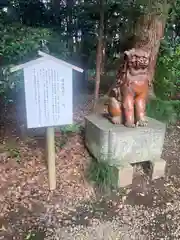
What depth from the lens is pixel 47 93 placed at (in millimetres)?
2404

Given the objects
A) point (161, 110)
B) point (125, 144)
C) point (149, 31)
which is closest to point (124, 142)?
point (125, 144)

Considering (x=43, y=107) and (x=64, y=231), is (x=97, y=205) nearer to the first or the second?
(x=64, y=231)

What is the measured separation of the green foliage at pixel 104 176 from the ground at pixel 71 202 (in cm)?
9

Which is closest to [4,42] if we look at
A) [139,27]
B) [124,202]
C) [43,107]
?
[43,107]

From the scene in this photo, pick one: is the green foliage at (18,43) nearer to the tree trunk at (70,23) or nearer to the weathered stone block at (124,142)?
the weathered stone block at (124,142)

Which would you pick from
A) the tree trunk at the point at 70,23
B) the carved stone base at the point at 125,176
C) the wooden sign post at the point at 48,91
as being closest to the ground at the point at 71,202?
the carved stone base at the point at 125,176

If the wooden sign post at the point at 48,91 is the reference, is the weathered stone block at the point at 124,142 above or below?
below

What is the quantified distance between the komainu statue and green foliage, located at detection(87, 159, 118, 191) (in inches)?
21.8

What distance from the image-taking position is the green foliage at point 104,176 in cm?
296

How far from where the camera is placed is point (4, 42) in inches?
112

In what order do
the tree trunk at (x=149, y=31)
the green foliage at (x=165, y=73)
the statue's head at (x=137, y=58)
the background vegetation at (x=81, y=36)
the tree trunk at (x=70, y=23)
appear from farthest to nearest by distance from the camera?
the tree trunk at (x=70, y=23)
the green foliage at (x=165, y=73)
the tree trunk at (x=149, y=31)
the background vegetation at (x=81, y=36)
the statue's head at (x=137, y=58)

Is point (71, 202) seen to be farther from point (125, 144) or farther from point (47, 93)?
point (47, 93)

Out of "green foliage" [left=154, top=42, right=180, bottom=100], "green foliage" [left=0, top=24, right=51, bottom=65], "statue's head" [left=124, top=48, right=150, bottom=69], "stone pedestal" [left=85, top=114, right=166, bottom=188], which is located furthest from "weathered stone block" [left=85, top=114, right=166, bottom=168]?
"green foliage" [left=154, top=42, right=180, bottom=100]

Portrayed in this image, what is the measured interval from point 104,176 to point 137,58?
139cm
